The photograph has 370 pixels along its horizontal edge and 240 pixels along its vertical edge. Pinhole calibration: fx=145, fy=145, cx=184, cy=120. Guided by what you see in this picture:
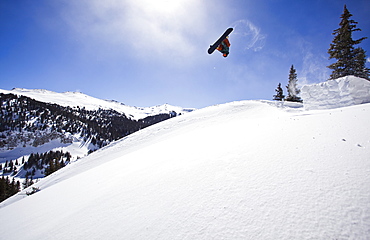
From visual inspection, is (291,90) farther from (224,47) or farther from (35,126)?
(35,126)

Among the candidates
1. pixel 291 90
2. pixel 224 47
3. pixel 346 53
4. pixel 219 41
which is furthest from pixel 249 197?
pixel 291 90

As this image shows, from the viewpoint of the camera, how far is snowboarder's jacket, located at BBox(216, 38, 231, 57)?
1128 cm

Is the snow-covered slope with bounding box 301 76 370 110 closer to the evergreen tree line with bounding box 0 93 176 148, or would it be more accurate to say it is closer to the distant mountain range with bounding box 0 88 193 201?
the distant mountain range with bounding box 0 88 193 201

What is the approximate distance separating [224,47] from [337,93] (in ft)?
31.7

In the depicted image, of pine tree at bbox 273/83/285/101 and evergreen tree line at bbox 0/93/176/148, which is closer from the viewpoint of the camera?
pine tree at bbox 273/83/285/101

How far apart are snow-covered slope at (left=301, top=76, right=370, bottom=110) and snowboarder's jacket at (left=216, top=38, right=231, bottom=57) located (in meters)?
8.58

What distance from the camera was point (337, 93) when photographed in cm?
1148

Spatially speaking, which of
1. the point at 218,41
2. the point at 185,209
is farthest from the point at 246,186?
the point at 218,41

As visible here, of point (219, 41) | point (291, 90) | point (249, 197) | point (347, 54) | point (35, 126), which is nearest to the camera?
point (249, 197)

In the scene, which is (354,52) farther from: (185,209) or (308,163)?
(185,209)

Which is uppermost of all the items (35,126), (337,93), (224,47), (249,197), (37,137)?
(35,126)

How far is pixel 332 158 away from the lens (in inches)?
140

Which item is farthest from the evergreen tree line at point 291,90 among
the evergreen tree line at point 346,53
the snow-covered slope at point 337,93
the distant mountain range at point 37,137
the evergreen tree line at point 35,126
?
the evergreen tree line at point 35,126

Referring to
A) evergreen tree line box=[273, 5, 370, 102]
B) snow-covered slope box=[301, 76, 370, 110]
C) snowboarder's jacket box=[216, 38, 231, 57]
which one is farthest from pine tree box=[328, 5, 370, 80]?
A: snowboarder's jacket box=[216, 38, 231, 57]
